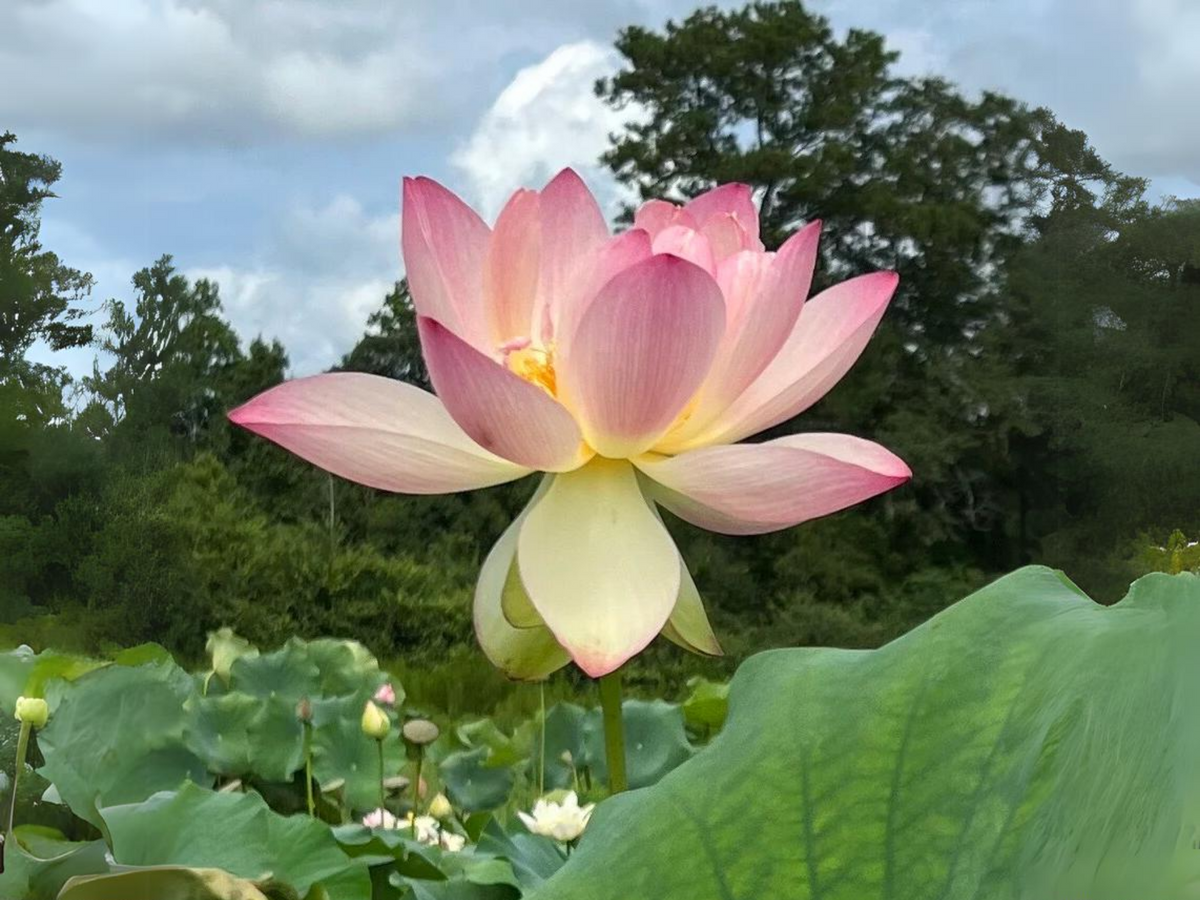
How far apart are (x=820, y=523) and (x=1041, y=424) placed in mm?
991

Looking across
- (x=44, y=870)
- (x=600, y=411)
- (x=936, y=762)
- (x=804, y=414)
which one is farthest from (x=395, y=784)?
(x=804, y=414)

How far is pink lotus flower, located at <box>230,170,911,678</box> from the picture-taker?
322 millimetres

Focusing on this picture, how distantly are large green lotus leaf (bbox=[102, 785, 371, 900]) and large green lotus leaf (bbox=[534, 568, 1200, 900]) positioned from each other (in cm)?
18

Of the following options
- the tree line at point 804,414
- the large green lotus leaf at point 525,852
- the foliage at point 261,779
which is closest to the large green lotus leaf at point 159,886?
the foliage at point 261,779

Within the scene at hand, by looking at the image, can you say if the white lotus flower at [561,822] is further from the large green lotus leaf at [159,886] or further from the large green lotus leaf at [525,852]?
the large green lotus leaf at [159,886]

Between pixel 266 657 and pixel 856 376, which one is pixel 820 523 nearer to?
pixel 856 376

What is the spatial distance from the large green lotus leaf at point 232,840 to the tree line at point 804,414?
407 cm

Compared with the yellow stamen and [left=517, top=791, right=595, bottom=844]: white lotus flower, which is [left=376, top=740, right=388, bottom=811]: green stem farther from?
the yellow stamen

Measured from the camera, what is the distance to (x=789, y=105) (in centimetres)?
588

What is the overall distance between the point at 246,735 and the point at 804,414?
13.5 feet

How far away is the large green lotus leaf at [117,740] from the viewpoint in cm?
52

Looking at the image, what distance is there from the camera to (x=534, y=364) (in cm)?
39

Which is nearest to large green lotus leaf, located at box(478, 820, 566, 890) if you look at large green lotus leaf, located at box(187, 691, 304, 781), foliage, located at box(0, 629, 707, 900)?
foliage, located at box(0, 629, 707, 900)

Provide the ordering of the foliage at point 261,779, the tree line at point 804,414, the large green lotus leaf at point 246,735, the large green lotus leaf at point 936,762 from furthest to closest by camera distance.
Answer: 1. the tree line at point 804,414
2. the large green lotus leaf at point 246,735
3. the foliage at point 261,779
4. the large green lotus leaf at point 936,762
